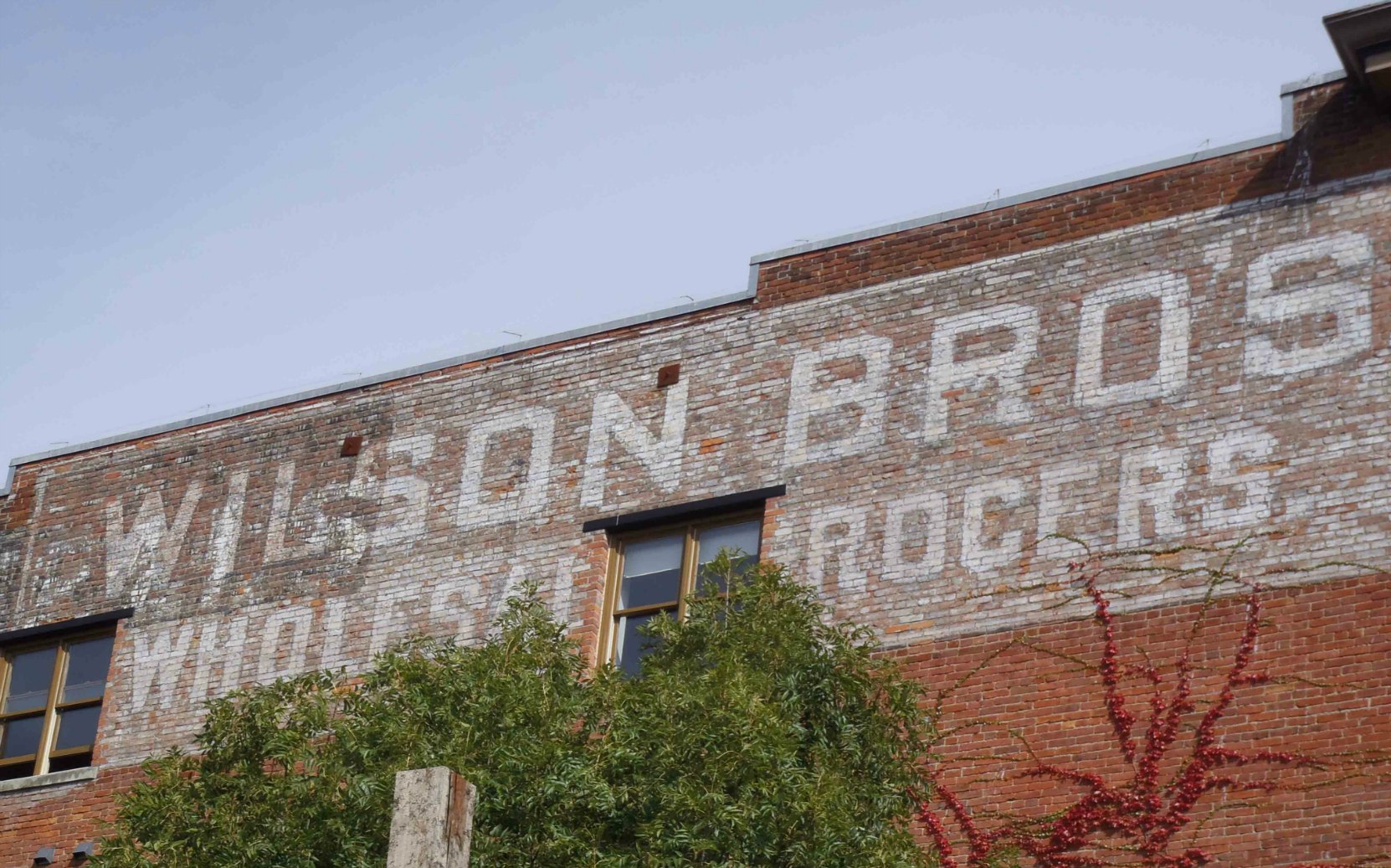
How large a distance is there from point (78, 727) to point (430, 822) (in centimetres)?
1450

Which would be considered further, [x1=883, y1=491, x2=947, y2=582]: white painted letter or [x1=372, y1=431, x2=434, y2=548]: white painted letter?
[x1=372, y1=431, x2=434, y2=548]: white painted letter

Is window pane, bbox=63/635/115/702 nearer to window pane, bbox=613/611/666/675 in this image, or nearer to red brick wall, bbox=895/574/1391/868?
window pane, bbox=613/611/666/675

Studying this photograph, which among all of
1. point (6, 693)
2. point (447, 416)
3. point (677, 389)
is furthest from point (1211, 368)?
point (6, 693)

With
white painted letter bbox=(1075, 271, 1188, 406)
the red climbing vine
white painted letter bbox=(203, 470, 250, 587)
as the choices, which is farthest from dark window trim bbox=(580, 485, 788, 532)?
white painted letter bbox=(203, 470, 250, 587)

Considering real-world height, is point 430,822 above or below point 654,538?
below

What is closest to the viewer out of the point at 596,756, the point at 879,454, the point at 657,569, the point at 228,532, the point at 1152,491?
the point at 596,756

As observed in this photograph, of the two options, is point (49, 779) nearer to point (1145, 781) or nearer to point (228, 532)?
point (228, 532)

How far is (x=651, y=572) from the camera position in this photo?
69.1 ft

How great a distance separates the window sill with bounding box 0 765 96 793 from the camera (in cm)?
2305

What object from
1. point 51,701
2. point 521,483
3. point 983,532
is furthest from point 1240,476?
point 51,701

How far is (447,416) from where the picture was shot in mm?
22984

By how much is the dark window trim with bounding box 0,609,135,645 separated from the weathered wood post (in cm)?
1419

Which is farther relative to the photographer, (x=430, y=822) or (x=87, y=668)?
(x=87, y=668)

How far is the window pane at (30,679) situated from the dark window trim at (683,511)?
757 cm
